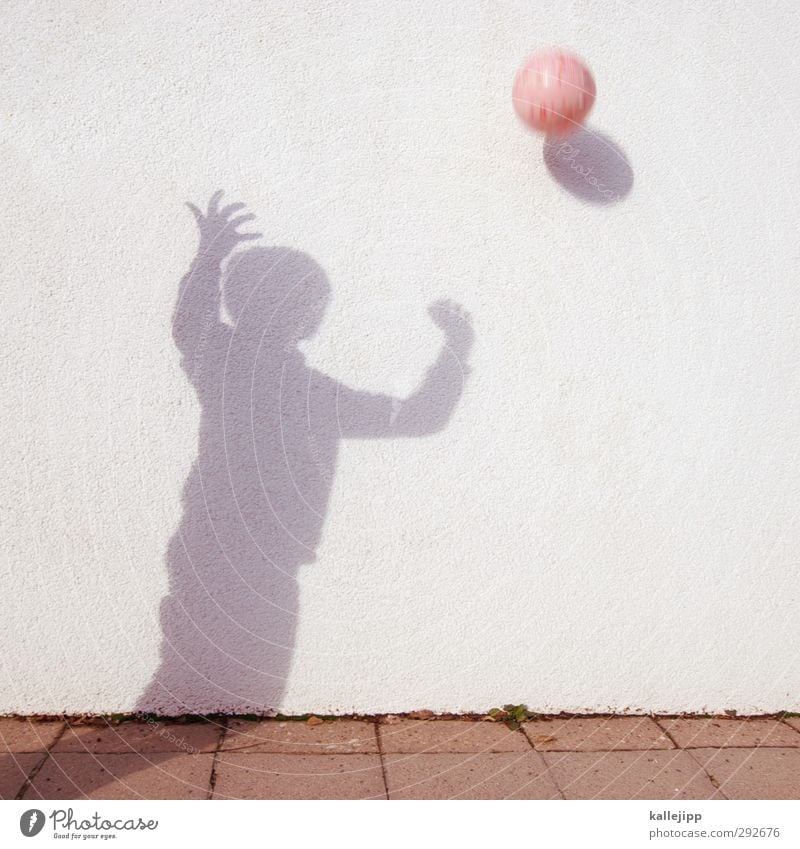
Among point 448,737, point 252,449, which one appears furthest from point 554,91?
point 448,737

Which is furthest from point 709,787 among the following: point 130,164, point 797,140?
point 130,164

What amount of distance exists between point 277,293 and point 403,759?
2.18 metres

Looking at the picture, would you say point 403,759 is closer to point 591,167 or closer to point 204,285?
point 204,285

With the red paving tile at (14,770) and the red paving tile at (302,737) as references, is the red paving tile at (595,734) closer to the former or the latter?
the red paving tile at (302,737)

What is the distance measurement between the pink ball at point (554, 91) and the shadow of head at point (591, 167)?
0.22 m

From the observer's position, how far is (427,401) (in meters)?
3.88

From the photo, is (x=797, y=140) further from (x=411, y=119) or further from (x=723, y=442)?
(x=411, y=119)

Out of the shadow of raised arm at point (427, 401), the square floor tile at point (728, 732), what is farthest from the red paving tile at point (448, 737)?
the shadow of raised arm at point (427, 401)

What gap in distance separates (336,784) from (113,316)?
2.27m

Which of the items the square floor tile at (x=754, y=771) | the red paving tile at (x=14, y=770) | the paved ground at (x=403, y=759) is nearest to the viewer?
the red paving tile at (x=14, y=770)

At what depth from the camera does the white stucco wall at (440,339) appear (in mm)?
3682

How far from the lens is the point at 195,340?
12.3ft

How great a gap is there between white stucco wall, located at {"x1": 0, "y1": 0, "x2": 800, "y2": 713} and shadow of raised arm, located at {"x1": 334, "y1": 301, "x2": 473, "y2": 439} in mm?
62

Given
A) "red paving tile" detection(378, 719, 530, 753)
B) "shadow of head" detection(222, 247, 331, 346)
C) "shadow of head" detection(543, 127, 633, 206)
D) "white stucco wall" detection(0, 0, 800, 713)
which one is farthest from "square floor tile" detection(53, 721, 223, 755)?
"shadow of head" detection(543, 127, 633, 206)
